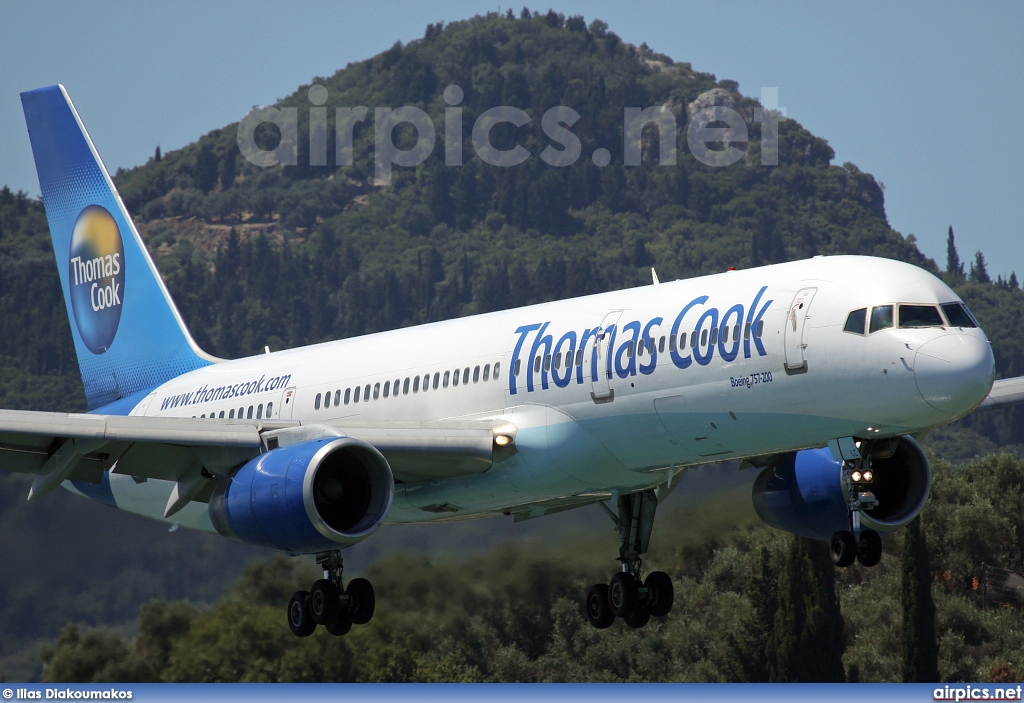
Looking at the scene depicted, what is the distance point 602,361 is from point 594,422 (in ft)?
3.13

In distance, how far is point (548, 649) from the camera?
58062 millimetres

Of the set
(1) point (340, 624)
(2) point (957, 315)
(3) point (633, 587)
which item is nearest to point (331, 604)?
(1) point (340, 624)

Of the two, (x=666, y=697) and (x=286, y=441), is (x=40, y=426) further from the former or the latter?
(x=666, y=697)

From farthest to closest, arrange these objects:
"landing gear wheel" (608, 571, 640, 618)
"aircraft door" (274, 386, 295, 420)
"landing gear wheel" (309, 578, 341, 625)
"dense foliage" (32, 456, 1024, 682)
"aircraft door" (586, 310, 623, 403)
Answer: "dense foliage" (32, 456, 1024, 682) → "aircraft door" (274, 386, 295, 420) → "landing gear wheel" (608, 571, 640, 618) → "landing gear wheel" (309, 578, 341, 625) → "aircraft door" (586, 310, 623, 403)

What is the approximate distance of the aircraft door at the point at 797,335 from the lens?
21844mm

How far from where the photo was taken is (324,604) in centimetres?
2630

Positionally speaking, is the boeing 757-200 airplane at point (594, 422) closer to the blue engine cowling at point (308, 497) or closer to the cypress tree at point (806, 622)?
the blue engine cowling at point (308, 497)

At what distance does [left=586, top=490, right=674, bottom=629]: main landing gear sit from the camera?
27547 mm

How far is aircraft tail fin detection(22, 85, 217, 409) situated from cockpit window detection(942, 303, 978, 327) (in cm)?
1805

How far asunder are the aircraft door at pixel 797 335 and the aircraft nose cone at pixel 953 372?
5.55 ft

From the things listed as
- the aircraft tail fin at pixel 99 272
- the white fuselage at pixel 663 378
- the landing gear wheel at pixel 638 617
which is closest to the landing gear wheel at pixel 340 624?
the white fuselage at pixel 663 378

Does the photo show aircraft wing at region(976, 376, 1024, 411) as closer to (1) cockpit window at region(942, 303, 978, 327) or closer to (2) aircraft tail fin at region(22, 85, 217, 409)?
(1) cockpit window at region(942, 303, 978, 327)

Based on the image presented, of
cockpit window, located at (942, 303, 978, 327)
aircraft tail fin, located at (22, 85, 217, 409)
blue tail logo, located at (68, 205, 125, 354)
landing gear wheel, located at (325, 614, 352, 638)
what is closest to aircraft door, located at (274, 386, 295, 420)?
landing gear wheel, located at (325, 614, 352, 638)

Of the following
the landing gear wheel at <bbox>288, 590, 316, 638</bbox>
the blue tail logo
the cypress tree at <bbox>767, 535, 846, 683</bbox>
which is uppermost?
the blue tail logo
